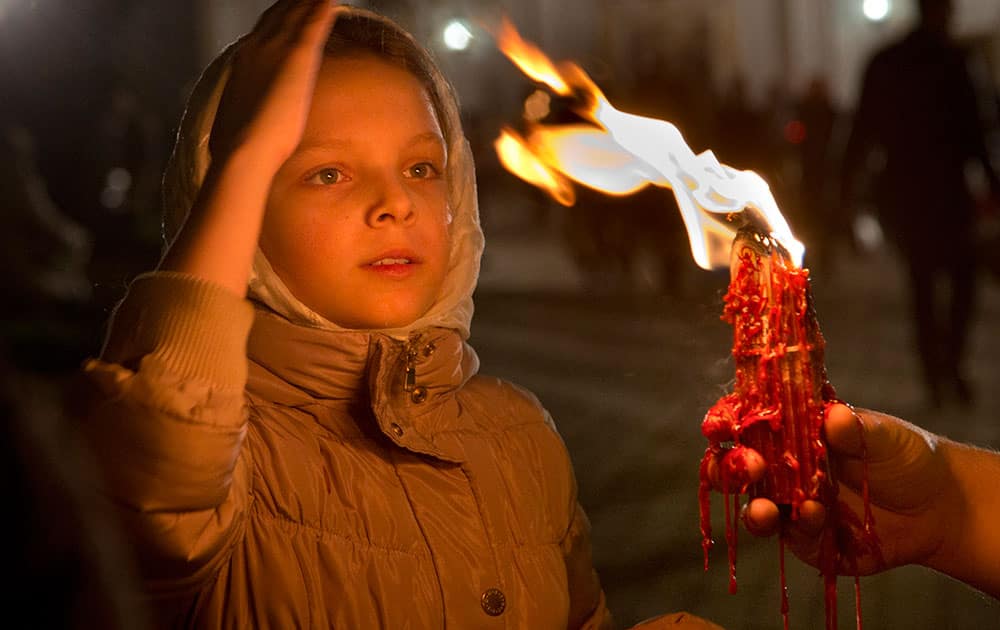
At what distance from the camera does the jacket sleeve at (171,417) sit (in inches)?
68.6

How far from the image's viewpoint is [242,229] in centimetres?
190

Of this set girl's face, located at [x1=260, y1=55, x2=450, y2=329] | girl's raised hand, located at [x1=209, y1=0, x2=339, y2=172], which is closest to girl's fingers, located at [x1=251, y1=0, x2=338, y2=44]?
girl's raised hand, located at [x1=209, y1=0, x2=339, y2=172]

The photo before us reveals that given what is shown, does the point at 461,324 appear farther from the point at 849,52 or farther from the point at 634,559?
the point at 849,52

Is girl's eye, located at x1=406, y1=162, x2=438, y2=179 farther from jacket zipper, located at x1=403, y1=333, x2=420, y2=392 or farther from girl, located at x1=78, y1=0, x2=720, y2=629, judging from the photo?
jacket zipper, located at x1=403, y1=333, x2=420, y2=392

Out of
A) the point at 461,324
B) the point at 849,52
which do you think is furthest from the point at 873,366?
the point at 849,52

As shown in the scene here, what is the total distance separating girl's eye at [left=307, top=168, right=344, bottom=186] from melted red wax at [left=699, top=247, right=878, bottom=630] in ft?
2.78

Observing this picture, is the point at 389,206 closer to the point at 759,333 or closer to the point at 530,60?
the point at 530,60

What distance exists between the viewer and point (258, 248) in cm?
245

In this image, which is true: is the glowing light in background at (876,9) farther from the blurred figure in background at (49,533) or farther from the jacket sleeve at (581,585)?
the blurred figure in background at (49,533)

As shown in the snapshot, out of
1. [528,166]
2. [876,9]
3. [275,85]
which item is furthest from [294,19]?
[876,9]

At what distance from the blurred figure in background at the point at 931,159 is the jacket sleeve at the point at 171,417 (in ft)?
24.2

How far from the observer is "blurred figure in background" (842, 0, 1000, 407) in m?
8.34

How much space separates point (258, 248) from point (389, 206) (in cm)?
31

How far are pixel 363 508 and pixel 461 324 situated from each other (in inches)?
21.3
